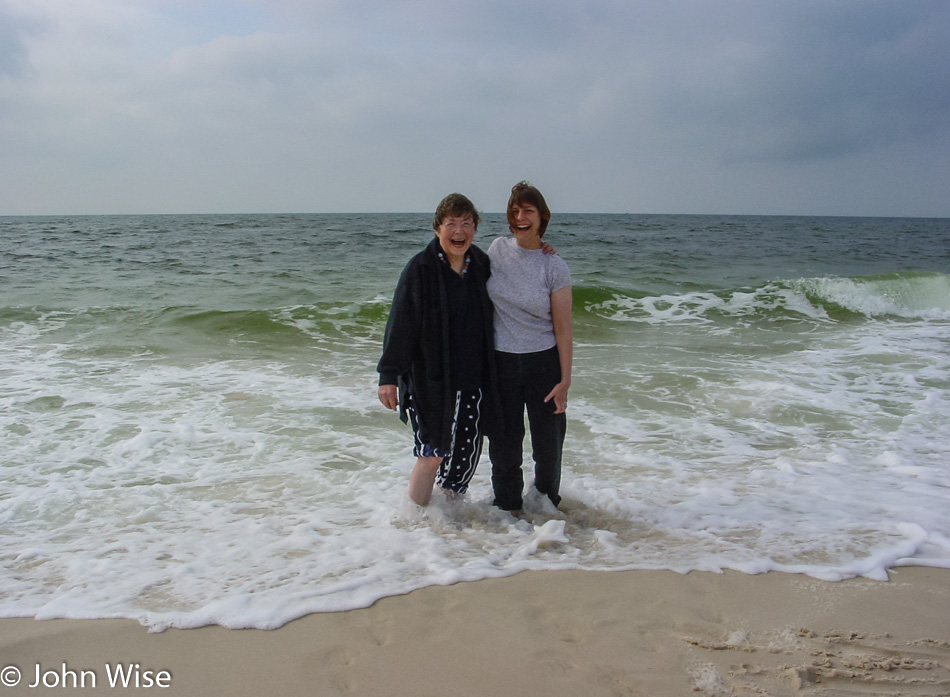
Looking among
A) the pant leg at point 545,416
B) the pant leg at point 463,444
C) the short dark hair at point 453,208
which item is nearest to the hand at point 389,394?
the pant leg at point 463,444

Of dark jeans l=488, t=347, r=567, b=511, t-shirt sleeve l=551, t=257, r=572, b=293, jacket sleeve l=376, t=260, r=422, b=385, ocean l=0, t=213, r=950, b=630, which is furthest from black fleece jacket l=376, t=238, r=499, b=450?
ocean l=0, t=213, r=950, b=630

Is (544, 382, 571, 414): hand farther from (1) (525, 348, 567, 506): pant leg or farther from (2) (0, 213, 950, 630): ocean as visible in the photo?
(2) (0, 213, 950, 630): ocean

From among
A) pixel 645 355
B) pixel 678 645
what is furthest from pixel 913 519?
pixel 645 355

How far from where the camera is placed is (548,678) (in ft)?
7.82

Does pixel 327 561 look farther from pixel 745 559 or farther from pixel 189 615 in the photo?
pixel 745 559

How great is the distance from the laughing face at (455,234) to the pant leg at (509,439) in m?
0.58

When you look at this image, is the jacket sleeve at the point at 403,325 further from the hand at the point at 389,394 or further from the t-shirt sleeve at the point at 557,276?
the t-shirt sleeve at the point at 557,276

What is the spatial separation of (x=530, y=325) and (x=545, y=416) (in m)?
0.49

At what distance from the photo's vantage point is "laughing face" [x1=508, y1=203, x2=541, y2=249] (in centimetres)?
331

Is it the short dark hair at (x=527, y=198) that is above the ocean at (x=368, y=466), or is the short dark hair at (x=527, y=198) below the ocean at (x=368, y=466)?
above

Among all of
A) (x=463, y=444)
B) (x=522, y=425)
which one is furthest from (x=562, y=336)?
(x=463, y=444)

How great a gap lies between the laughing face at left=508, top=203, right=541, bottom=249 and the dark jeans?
58 centimetres

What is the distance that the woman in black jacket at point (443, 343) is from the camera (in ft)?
10.7

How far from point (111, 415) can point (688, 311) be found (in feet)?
34.8
